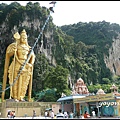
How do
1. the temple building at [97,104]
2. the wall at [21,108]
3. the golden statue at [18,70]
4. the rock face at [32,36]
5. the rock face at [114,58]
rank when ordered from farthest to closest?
the rock face at [114,58]
the rock face at [32,36]
the temple building at [97,104]
the golden statue at [18,70]
the wall at [21,108]

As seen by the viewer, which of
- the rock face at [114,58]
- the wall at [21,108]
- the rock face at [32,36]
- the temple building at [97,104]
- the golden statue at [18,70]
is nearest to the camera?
the wall at [21,108]

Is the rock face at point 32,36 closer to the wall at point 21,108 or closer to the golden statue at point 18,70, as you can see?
the golden statue at point 18,70

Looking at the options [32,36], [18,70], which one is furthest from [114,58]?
[18,70]

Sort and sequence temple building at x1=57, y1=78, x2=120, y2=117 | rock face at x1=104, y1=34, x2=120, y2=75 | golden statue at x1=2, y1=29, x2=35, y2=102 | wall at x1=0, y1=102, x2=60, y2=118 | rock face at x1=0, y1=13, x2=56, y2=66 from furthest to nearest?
rock face at x1=104, y1=34, x2=120, y2=75 < rock face at x1=0, y1=13, x2=56, y2=66 < temple building at x1=57, y1=78, x2=120, y2=117 < golden statue at x1=2, y1=29, x2=35, y2=102 < wall at x1=0, y1=102, x2=60, y2=118

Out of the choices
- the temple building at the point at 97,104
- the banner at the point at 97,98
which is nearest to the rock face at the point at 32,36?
the temple building at the point at 97,104

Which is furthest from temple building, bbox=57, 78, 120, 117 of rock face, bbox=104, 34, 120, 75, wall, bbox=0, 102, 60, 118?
rock face, bbox=104, 34, 120, 75

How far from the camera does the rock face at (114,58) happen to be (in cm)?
6034

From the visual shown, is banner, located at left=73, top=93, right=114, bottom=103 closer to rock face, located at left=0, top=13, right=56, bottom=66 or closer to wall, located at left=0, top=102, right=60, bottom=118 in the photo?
wall, located at left=0, top=102, right=60, bottom=118

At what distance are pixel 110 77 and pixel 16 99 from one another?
46.8 m

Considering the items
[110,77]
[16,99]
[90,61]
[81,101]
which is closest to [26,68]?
[16,99]

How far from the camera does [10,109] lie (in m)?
11.8

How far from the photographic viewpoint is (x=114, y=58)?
6216 cm

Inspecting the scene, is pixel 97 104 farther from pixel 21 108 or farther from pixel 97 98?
pixel 21 108

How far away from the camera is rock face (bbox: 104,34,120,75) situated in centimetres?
6034
